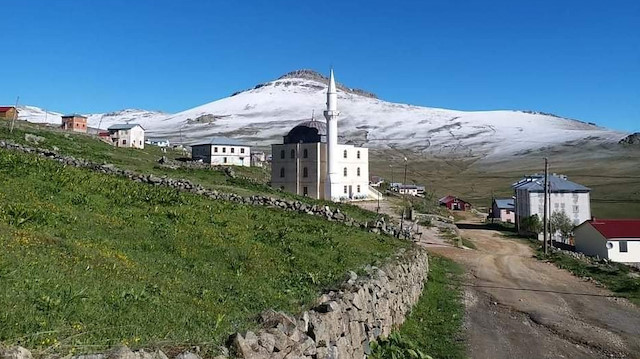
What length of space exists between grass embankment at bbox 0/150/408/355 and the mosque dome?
195 ft

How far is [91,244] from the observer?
11.9m

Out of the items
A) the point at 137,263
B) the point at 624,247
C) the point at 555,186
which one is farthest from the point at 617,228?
the point at 137,263

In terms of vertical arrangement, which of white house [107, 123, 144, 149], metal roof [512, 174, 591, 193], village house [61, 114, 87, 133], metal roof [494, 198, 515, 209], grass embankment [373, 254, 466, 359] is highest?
village house [61, 114, 87, 133]

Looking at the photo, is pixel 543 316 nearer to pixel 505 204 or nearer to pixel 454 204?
pixel 505 204

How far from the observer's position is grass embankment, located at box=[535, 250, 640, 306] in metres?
26.6

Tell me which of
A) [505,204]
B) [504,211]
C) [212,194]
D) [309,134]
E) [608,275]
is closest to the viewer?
[212,194]

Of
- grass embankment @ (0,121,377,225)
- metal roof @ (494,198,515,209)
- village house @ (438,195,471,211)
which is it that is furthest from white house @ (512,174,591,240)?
grass embankment @ (0,121,377,225)

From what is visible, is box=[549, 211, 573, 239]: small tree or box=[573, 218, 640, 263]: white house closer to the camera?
box=[573, 218, 640, 263]: white house

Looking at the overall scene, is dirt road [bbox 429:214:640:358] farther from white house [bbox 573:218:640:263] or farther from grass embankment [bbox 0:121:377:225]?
white house [bbox 573:218:640:263]

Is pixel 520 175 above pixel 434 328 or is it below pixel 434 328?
above

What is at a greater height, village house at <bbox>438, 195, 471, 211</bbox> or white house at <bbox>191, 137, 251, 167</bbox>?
white house at <bbox>191, 137, 251, 167</bbox>

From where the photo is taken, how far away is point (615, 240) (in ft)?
Result: 168

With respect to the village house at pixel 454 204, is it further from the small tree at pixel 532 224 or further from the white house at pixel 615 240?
the white house at pixel 615 240

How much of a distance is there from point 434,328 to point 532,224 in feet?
170
